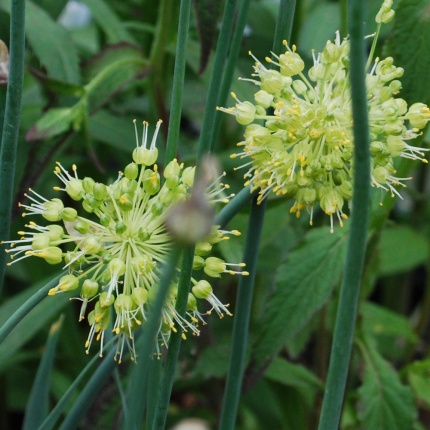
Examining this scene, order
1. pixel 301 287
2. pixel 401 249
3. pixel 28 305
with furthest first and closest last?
pixel 401 249, pixel 301 287, pixel 28 305

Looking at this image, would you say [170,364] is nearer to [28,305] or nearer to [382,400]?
[28,305]

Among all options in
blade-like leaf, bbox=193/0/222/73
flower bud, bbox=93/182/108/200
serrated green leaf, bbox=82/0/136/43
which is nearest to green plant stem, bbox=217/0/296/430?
flower bud, bbox=93/182/108/200

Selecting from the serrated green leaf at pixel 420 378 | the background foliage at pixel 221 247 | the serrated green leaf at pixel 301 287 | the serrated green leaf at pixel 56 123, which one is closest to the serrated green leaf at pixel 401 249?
the background foliage at pixel 221 247

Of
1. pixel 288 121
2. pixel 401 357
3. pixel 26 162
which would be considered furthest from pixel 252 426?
pixel 288 121

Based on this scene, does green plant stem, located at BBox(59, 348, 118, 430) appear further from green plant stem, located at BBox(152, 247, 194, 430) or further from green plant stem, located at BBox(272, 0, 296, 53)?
green plant stem, located at BBox(272, 0, 296, 53)

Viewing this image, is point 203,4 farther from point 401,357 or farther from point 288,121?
point 401,357

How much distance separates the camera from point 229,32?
465 mm

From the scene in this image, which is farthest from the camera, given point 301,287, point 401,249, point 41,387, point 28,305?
A: point 401,249

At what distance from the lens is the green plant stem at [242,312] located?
0.53 metres

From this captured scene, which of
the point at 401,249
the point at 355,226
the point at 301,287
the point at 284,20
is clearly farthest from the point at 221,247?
the point at 401,249

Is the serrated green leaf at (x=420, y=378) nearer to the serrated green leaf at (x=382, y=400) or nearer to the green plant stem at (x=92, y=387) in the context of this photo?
the serrated green leaf at (x=382, y=400)

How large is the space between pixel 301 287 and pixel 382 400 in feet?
0.53

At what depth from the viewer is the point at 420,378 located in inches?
34.8

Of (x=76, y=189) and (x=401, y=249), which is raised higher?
(x=401, y=249)
